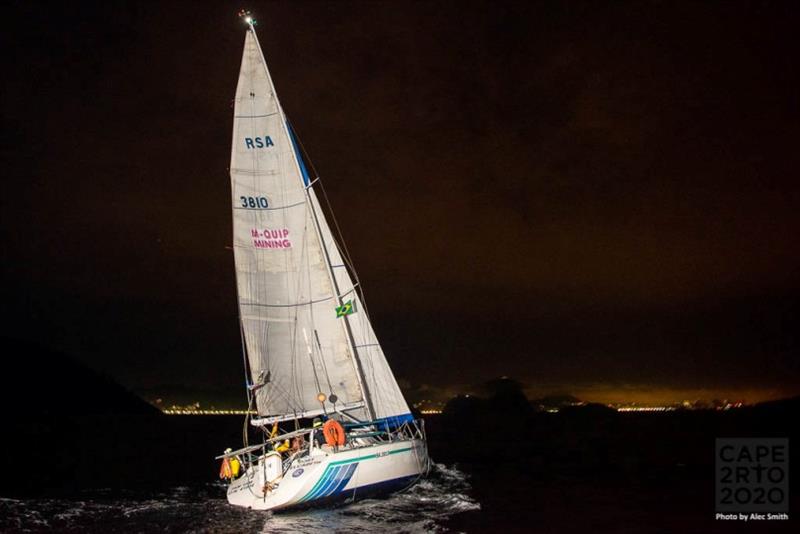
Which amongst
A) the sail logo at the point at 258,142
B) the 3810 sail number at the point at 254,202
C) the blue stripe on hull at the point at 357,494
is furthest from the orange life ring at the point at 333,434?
the sail logo at the point at 258,142

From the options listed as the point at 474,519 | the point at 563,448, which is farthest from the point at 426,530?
the point at 563,448

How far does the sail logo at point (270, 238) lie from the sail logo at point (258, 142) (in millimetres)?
2526

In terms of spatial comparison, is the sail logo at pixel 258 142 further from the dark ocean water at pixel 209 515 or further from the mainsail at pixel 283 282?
the dark ocean water at pixel 209 515

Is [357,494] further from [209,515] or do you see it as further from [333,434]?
[209,515]

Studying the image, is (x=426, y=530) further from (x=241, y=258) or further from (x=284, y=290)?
(x=241, y=258)

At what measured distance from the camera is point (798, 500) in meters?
19.0

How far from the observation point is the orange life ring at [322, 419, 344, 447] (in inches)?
651

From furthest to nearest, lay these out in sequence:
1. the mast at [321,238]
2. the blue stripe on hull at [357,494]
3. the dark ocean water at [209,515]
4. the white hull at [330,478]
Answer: the mast at [321,238]
the blue stripe on hull at [357,494]
the white hull at [330,478]
the dark ocean water at [209,515]

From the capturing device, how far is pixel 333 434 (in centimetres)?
1658

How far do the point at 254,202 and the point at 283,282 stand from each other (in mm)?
2594

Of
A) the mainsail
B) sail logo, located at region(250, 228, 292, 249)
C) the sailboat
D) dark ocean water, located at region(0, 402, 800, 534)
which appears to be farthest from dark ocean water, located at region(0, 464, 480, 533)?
sail logo, located at region(250, 228, 292, 249)

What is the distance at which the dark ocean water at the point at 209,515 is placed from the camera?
15930 millimetres

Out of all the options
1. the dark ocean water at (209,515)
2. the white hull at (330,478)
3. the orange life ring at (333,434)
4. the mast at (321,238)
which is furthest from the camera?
the mast at (321,238)

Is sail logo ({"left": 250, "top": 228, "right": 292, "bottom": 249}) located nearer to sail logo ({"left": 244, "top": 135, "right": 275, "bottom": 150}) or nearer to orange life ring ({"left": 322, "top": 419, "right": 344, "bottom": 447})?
sail logo ({"left": 244, "top": 135, "right": 275, "bottom": 150})
